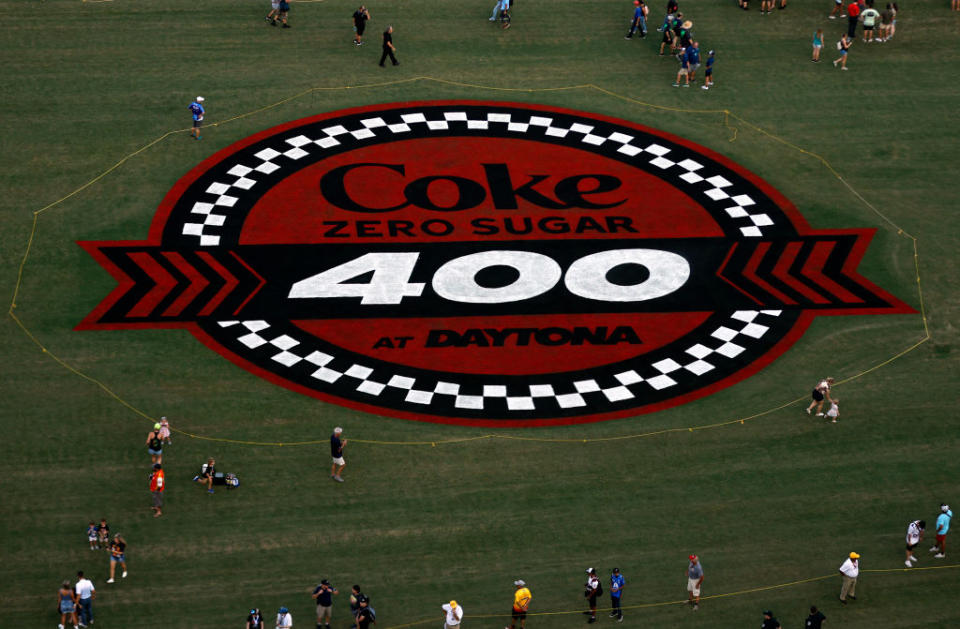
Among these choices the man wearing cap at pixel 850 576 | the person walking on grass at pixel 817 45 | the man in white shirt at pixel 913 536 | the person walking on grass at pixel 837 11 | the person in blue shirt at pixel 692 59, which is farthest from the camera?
the person walking on grass at pixel 837 11

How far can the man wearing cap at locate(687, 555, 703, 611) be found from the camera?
38625 mm

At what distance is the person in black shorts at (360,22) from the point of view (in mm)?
62438

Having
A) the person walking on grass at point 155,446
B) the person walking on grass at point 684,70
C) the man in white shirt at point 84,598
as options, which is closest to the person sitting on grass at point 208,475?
the person walking on grass at point 155,446

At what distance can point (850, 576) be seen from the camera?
3909 centimetres

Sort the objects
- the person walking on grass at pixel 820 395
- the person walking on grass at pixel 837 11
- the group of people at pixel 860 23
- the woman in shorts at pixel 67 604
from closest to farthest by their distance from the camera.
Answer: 1. the woman in shorts at pixel 67 604
2. the person walking on grass at pixel 820 395
3. the group of people at pixel 860 23
4. the person walking on grass at pixel 837 11

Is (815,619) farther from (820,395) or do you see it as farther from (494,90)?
(494,90)

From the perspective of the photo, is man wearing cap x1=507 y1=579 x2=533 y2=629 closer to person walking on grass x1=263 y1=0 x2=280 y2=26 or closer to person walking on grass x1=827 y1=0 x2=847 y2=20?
person walking on grass x1=263 y1=0 x2=280 y2=26

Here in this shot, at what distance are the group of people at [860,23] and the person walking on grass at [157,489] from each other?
3494 cm

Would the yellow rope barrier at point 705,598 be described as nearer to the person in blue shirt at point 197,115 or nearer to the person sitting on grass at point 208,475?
the person sitting on grass at point 208,475

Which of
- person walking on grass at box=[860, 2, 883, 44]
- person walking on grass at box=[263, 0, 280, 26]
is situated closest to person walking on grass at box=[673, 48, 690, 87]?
person walking on grass at box=[860, 2, 883, 44]

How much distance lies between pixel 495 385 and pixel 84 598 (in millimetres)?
14000

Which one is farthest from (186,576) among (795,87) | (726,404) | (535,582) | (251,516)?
(795,87)

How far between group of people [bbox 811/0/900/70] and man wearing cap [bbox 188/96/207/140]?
24998 mm

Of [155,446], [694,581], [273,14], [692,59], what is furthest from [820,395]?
[273,14]
